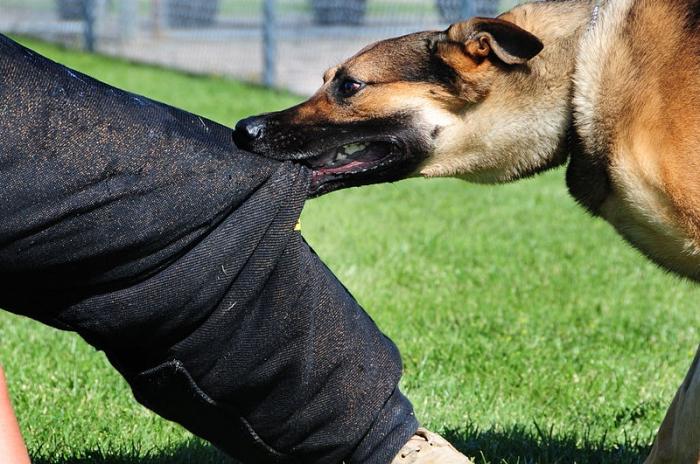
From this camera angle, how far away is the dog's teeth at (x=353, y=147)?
345cm

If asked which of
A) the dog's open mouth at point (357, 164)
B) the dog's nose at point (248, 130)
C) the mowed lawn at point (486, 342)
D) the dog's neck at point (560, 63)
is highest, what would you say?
the dog's neck at point (560, 63)

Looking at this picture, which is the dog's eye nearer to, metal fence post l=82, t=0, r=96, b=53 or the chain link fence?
the chain link fence

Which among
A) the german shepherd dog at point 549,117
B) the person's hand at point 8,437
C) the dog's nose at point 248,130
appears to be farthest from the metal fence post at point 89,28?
the person's hand at point 8,437

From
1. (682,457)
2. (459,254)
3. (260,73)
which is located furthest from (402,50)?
(260,73)

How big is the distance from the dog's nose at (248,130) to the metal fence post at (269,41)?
1070 cm

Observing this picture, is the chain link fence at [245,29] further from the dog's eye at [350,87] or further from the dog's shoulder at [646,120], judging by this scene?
the dog's shoulder at [646,120]

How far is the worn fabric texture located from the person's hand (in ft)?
1.16

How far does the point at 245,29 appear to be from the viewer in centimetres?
1534

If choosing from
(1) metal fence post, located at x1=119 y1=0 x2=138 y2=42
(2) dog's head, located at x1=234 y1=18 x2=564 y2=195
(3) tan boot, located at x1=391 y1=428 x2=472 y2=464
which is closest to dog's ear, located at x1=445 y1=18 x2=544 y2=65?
(2) dog's head, located at x1=234 y1=18 x2=564 y2=195

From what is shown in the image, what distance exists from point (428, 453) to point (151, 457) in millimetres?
968

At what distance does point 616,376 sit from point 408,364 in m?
0.87

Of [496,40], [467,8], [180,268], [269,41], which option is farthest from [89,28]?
[180,268]

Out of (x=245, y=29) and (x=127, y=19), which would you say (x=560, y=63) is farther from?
(x=127, y=19)

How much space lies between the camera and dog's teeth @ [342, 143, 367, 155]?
11.3 feet
